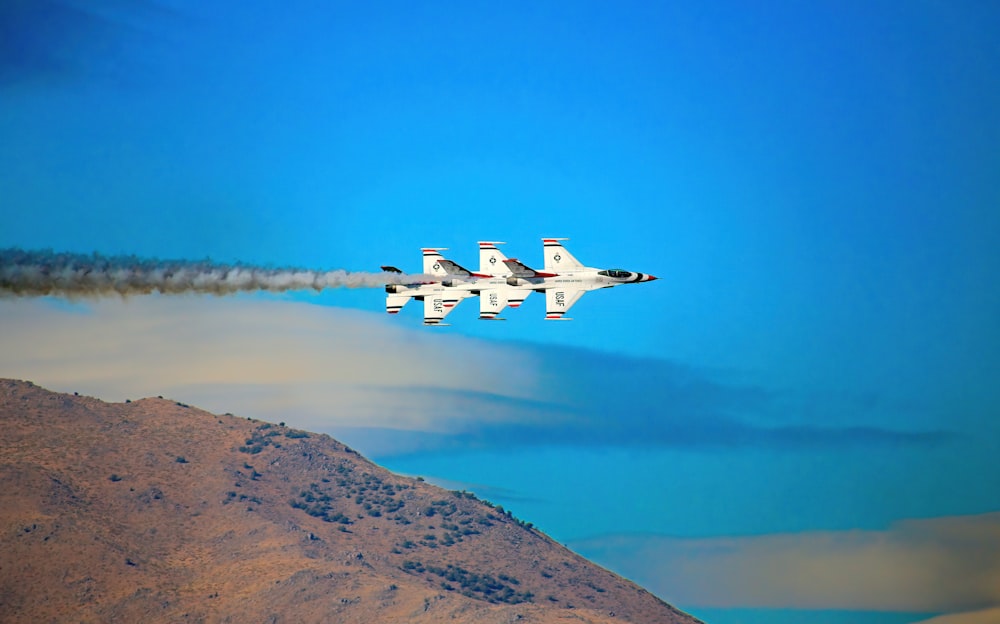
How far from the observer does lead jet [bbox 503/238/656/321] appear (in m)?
140

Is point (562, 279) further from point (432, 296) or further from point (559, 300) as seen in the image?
point (432, 296)

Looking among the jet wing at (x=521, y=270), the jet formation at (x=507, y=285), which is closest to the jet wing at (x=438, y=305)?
the jet formation at (x=507, y=285)

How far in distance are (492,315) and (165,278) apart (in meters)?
34.2

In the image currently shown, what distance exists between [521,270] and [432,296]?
33.9 feet

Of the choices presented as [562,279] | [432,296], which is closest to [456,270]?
[432,296]

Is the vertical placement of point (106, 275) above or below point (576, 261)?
below

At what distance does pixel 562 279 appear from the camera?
461ft

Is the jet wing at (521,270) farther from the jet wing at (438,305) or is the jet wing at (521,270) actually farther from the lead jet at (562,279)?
the jet wing at (438,305)

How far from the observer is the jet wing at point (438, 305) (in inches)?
5704

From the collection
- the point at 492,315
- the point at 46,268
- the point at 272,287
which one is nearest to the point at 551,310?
the point at 492,315

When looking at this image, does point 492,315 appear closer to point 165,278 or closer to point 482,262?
point 482,262

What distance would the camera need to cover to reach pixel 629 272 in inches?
5600

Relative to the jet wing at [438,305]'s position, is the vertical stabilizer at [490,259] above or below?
above

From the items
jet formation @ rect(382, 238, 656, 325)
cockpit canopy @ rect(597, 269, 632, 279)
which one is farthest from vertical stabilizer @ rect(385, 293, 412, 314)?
cockpit canopy @ rect(597, 269, 632, 279)
